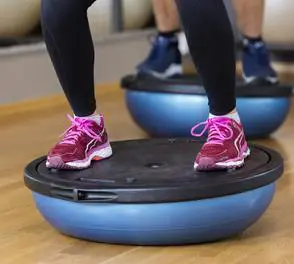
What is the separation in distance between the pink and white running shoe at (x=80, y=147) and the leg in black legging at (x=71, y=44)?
1.7 inches

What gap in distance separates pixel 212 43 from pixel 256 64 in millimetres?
1031

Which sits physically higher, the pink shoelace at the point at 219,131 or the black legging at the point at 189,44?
the black legging at the point at 189,44

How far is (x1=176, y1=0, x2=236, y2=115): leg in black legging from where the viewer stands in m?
1.29

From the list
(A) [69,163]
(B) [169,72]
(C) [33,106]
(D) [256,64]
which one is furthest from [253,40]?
(A) [69,163]

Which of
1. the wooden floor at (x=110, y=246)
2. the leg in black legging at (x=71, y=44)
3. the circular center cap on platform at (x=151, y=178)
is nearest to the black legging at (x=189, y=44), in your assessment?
the leg in black legging at (x=71, y=44)

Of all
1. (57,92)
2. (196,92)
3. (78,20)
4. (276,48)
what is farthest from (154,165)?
(276,48)

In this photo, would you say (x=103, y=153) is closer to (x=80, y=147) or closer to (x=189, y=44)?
(x=80, y=147)

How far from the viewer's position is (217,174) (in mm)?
1340

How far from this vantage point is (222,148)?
1.37m

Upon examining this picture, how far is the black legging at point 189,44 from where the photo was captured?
130 centimetres

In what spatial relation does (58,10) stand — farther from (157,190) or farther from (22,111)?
(22,111)

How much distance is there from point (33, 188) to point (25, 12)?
60.8 inches

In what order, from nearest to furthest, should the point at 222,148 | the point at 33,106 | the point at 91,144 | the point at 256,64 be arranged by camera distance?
the point at 222,148 < the point at 91,144 < the point at 256,64 < the point at 33,106

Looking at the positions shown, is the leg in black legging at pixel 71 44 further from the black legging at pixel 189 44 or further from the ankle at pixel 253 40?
the ankle at pixel 253 40
